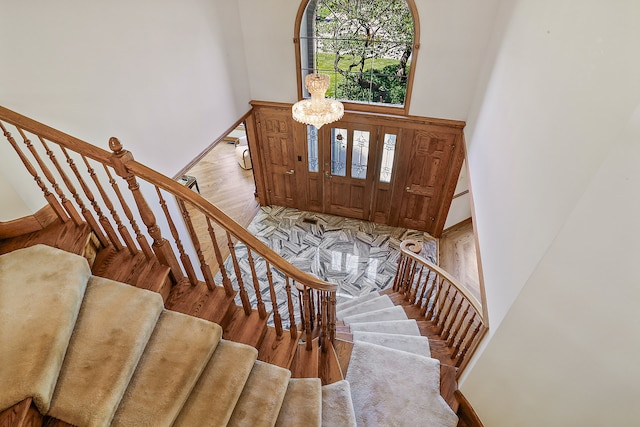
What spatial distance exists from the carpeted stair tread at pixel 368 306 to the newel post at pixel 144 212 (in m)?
2.31

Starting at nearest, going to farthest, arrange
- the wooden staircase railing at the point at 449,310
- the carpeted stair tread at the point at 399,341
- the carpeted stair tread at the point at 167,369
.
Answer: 1. the carpeted stair tread at the point at 167,369
2. the wooden staircase railing at the point at 449,310
3. the carpeted stair tread at the point at 399,341

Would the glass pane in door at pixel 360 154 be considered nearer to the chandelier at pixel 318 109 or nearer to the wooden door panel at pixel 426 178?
the wooden door panel at pixel 426 178

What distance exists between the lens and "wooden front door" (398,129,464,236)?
15.9ft

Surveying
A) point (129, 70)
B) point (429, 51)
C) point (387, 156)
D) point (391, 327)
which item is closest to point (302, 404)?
point (391, 327)

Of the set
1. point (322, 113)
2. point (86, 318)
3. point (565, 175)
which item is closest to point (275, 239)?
point (322, 113)

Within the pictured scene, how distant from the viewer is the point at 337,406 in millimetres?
2199

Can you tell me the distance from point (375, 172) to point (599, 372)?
4087 mm

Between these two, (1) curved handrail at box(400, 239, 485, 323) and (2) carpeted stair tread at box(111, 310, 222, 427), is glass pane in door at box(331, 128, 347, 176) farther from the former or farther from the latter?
(2) carpeted stair tread at box(111, 310, 222, 427)

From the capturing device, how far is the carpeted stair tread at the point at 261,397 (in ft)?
6.09

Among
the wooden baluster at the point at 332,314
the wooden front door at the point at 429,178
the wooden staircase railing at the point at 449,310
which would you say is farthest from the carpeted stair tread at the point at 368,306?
the wooden front door at the point at 429,178

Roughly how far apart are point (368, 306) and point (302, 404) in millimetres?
2220

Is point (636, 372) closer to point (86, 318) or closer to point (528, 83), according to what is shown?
point (528, 83)

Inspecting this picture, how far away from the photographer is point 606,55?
143 centimetres

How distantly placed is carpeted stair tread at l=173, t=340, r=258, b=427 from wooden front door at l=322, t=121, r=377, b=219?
3839 millimetres
